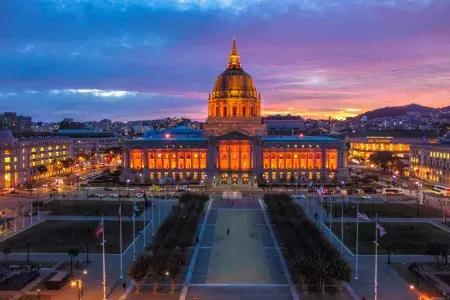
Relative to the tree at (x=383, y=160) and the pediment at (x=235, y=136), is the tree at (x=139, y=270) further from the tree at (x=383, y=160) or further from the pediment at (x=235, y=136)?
the tree at (x=383, y=160)

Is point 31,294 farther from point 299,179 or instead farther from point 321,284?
point 299,179

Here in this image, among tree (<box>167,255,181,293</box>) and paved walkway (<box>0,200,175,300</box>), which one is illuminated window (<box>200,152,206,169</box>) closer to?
paved walkway (<box>0,200,175,300</box>)

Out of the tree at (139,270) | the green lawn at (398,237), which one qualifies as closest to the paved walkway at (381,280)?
the green lawn at (398,237)

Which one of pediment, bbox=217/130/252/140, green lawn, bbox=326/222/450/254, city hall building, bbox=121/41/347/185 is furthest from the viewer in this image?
pediment, bbox=217/130/252/140

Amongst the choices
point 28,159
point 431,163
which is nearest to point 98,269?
point 28,159

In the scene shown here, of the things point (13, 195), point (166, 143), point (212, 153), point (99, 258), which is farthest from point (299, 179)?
point (99, 258)

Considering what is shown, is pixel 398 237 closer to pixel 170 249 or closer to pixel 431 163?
pixel 170 249

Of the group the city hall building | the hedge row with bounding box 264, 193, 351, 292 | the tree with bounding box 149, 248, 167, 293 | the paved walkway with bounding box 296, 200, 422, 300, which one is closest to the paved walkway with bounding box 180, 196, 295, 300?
the hedge row with bounding box 264, 193, 351, 292
